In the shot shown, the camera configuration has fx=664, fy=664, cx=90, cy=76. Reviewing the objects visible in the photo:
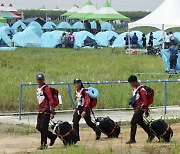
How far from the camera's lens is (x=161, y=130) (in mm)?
13289

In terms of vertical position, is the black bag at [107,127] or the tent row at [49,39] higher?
the tent row at [49,39]

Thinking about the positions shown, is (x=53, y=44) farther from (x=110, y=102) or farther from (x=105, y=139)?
(x=105, y=139)

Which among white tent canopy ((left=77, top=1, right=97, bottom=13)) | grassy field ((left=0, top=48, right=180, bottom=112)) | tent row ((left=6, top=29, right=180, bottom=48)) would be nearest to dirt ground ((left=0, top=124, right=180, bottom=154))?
grassy field ((left=0, top=48, right=180, bottom=112))

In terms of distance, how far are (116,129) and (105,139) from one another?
32 cm

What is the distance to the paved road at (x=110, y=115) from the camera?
1677 centimetres

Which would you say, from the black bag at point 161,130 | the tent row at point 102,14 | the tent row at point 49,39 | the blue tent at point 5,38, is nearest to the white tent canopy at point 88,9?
the tent row at point 102,14

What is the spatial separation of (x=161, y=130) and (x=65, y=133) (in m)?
1.95

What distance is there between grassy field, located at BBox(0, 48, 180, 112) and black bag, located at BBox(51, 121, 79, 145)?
530cm

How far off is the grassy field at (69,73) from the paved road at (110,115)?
538mm

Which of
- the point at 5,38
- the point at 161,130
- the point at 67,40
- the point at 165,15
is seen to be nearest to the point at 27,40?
the point at 5,38

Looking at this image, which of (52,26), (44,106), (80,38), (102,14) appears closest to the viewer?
(44,106)

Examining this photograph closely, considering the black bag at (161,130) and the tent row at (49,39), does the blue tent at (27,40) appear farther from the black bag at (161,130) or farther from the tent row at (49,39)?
the black bag at (161,130)

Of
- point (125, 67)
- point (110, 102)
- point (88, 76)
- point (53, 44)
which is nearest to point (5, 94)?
point (110, 102)

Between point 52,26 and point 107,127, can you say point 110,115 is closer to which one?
point 107,127
